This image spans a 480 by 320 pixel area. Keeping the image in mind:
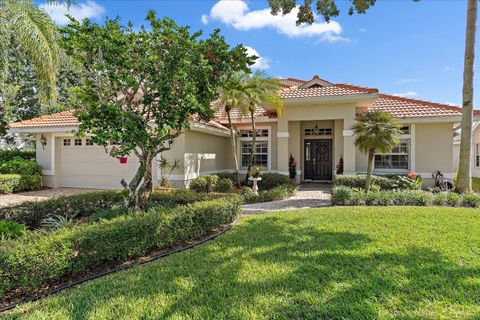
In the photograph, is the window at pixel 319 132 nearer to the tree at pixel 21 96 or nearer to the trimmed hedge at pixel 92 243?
the trimmed hedge at pixel 92 243

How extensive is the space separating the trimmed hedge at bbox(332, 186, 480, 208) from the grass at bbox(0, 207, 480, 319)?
3.20 m

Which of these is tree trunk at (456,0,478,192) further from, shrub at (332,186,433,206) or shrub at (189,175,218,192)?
shrub at (189,175,218,192)

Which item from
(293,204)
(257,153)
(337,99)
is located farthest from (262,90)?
(293,204)

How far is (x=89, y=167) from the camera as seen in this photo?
608 inches

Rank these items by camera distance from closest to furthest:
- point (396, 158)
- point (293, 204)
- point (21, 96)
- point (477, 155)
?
point (293, 204)
point (396, 158)
point (477, 155)
point (21, 96)

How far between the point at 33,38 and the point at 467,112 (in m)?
15.0

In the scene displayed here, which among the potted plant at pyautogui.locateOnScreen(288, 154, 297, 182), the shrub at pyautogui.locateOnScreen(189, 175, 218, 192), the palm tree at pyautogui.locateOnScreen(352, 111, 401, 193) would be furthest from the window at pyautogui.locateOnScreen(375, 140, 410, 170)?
the shrub at pyautogui.locateOnScreen(189, 175, 218, 192)

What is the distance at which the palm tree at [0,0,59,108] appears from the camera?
314 inches

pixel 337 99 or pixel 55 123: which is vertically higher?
pixel 337 99

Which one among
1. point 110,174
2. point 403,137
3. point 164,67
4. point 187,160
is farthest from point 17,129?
point 403,137

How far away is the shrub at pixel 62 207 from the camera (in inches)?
268

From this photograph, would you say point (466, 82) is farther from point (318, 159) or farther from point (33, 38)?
point (33, 38)

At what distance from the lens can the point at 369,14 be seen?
11.4m

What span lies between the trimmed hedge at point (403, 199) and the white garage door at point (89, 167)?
34.5 ft
